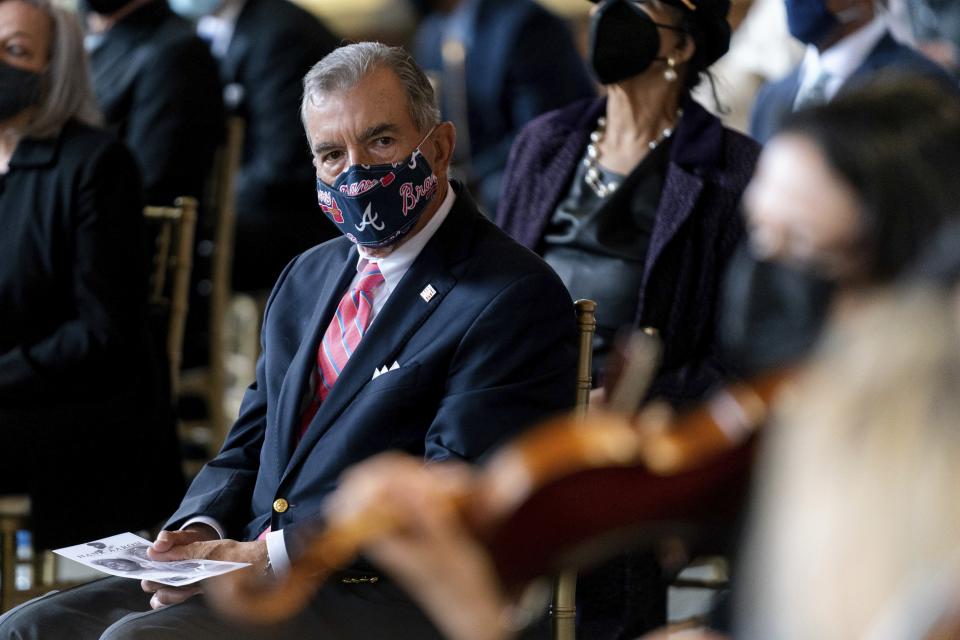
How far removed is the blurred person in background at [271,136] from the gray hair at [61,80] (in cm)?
144

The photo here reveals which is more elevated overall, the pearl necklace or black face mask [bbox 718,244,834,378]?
black face mask [bbox 718,244,834,378]

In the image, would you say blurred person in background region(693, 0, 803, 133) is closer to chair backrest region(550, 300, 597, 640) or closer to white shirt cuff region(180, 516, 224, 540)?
chair backrest region(550, 300, 597, 640)

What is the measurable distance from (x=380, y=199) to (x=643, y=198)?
86cm

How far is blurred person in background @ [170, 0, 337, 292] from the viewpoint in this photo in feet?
15.9

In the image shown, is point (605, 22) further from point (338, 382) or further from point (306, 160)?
point (306, 160)

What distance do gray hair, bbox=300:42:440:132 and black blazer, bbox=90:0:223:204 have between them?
6.20 ft

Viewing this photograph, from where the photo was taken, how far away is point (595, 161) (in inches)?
126

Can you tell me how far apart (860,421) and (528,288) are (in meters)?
1.16

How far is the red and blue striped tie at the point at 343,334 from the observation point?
2484 mm

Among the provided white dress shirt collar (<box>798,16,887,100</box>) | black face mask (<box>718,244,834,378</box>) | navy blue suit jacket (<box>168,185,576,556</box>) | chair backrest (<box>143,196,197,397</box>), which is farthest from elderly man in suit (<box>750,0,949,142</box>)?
black face mask (<box>718,244,834,378</box>)

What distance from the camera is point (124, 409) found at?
331cm

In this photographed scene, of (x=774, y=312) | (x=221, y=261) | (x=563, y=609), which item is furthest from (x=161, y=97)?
(x=774, y=312)

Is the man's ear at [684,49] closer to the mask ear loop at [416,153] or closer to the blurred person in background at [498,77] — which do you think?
the mask ear loop at [416,153]

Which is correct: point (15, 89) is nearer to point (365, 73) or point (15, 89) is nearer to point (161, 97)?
point (161, 97)
